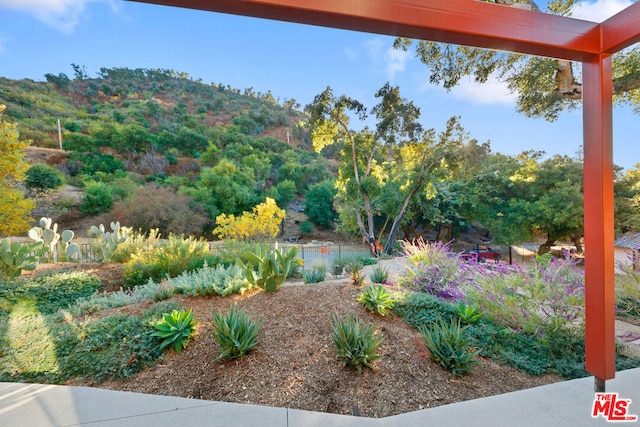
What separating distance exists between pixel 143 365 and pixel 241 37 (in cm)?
1385

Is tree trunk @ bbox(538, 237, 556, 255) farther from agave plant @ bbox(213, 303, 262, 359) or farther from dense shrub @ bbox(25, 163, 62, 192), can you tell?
dense shrub @ bbox(25, 163, 62, 192)

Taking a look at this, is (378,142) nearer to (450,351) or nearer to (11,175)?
(450,351)

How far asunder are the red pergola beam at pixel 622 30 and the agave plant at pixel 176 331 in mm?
3726

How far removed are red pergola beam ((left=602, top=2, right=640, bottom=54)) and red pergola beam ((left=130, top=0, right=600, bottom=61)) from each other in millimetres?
47

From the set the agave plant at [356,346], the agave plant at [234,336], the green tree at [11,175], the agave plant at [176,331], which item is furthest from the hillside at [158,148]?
the agave plant at [356,346]

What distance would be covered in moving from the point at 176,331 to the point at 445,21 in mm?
2991

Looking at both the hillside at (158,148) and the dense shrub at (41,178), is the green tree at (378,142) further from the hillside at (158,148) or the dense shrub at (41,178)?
the dense shrub at (41,178)

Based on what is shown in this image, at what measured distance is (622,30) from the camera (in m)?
1.69

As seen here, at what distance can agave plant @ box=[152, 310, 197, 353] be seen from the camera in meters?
2.37

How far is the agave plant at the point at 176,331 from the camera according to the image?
2.37 m

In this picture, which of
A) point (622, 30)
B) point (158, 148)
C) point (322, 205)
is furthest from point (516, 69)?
point (158, 148)

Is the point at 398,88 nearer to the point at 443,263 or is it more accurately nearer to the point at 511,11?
the point at 443,263

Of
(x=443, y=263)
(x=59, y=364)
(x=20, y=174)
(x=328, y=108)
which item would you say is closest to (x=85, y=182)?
(x=20, y=174)

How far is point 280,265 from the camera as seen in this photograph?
145 inches
